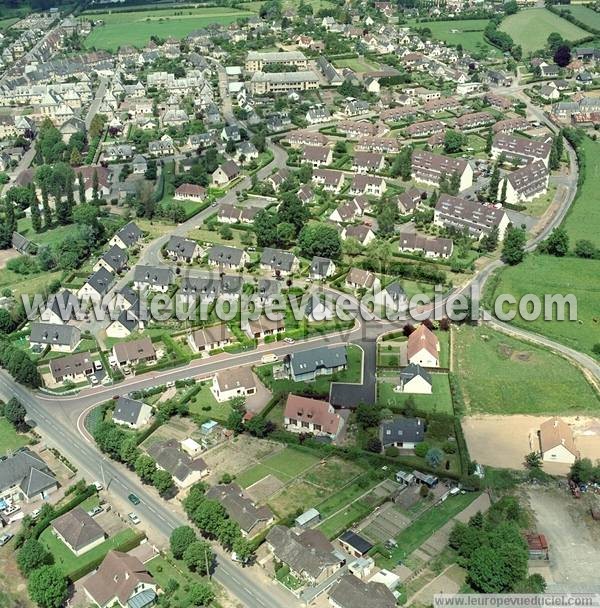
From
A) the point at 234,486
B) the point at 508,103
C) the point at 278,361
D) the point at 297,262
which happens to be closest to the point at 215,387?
the point at 278,361

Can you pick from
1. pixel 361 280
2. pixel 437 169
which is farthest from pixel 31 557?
Answer: pixel 437 169

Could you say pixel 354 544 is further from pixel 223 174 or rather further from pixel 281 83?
pixel 281 83

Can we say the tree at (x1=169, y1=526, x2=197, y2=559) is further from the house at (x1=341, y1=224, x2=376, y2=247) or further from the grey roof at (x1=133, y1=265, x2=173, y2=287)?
the house at (x1=341, y1=224, x2=376, y2=247)

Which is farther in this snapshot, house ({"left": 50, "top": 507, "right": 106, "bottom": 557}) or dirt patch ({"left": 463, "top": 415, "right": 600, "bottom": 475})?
dirt patch ({"left": 463, "top": 415, "right": 600, "bottom": 475})

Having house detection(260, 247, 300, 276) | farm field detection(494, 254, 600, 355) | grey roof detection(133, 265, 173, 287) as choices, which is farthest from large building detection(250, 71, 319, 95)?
farm field detection(494, 254, 600, 355)

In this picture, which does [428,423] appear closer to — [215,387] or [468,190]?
Result: [215,387]

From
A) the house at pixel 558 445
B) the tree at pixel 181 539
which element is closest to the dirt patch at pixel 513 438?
the house at pixel 558 445
